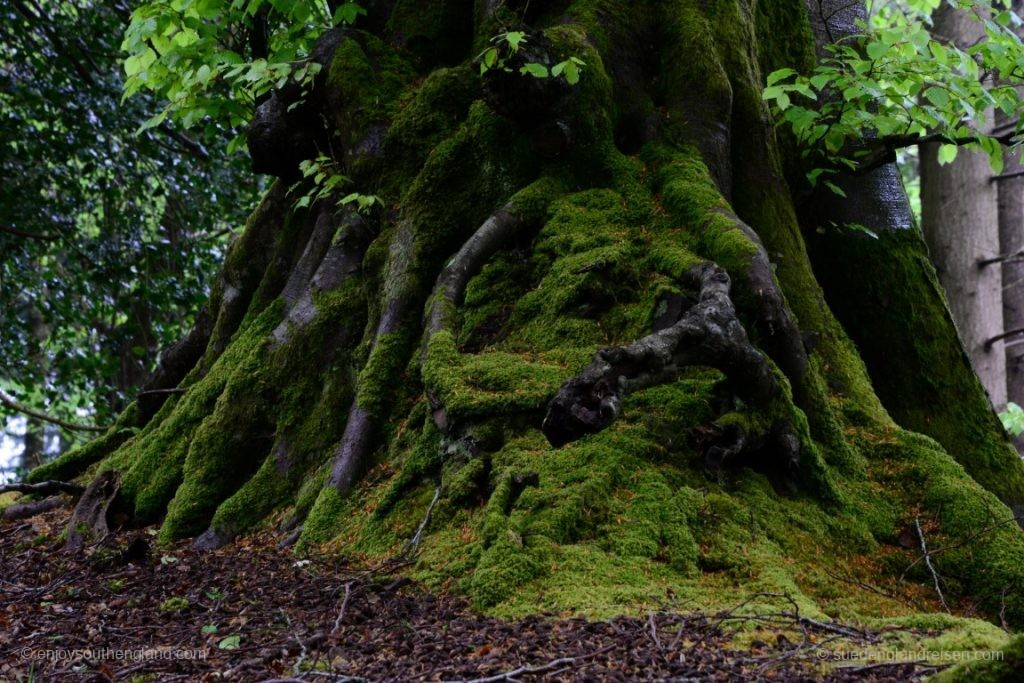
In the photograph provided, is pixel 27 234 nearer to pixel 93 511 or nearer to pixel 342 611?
pixel 93 511

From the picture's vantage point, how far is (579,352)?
180 inches

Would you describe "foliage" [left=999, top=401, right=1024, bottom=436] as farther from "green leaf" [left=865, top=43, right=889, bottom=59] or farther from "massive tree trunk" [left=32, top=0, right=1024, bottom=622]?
"green leaf" [left=865, top=43, right=889, bottom=59]

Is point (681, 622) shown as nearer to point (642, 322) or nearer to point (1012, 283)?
point (642, 322)

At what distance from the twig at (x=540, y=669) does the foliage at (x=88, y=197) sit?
784 cm

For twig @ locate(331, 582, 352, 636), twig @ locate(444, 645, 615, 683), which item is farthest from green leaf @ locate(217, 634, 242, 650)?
twig @ locate(444, 645, 615, 683)

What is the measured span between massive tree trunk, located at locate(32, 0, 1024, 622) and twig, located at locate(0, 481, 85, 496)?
1.17ft

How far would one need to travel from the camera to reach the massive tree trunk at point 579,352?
3818 mm

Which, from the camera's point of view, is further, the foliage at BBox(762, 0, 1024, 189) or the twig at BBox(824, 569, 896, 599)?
the foliage at BBox(762, 0, 1024, 189)

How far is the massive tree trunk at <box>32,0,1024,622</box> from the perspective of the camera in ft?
12.5

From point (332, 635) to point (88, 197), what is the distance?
332 inches

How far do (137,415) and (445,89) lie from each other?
13.3 feet

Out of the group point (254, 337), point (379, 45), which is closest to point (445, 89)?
point (379, 45)

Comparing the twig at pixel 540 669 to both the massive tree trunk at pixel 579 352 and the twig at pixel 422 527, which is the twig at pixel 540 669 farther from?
the twig at pixel 422 527

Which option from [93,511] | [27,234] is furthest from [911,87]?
[27,234]
